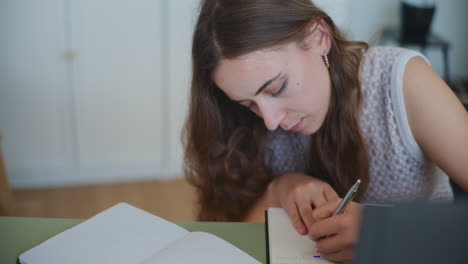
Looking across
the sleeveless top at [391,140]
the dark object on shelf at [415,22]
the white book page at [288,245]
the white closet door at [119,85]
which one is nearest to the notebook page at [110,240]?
the white book page at [288,245]

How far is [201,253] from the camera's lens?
0.71 meters

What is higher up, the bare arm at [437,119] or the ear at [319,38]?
the ear at [319,38]

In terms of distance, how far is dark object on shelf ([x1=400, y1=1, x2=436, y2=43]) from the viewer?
2541mm

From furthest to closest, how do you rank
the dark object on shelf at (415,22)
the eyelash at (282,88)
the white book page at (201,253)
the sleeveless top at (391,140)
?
the dark object on shelf at (415,22)
the sleeveless top at (391,140)
the eyelash at (282,88)
the white book page at (201,253)

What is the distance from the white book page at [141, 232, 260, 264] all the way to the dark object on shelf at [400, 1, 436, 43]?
86.3 inches

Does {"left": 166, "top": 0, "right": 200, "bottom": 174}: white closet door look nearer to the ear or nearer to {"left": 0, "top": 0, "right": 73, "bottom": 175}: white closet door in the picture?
{"left": 0, "top": 0, "right": 73, "bottom": 175}: white closet door

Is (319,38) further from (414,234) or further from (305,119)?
(414,234)

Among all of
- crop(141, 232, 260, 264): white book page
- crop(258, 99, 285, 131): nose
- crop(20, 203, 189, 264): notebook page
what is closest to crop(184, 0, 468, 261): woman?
crop(258, 99, 285, 131): nose

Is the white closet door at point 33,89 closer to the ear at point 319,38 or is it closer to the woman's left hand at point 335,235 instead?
the ear at point 319,38

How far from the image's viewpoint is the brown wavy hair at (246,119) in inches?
35.7

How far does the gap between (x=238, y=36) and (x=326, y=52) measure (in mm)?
233

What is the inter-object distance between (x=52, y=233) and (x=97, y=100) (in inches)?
63.7

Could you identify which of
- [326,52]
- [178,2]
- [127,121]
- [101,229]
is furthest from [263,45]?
[127,121]

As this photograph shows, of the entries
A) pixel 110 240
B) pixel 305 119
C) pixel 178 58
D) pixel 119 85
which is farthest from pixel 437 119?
pixel 119 85
